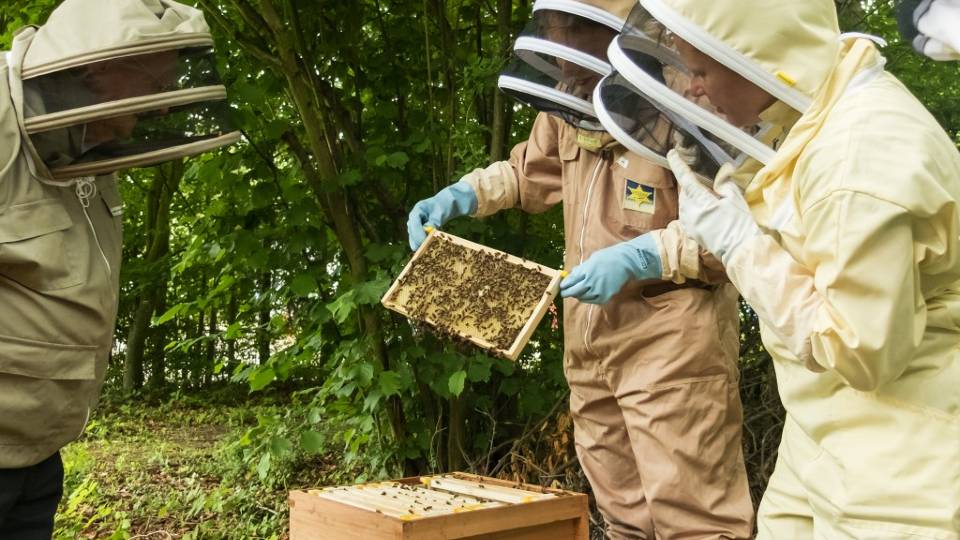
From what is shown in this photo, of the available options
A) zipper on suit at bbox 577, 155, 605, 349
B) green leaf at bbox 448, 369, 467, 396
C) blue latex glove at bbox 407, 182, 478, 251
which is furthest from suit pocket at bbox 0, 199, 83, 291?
green leaf at bbox 448, 369, 467, 396

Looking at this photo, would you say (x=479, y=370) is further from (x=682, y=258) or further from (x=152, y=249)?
(x=152, y=249)

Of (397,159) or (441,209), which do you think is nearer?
(441,209)

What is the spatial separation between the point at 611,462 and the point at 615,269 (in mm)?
785

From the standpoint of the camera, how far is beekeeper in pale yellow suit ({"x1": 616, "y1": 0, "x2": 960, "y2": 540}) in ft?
5.44

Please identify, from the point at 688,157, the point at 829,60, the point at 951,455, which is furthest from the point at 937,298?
the point at 688,157

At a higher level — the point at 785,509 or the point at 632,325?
the point at 632,325

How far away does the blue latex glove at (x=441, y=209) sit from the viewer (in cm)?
360

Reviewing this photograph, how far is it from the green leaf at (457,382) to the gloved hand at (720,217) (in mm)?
2036

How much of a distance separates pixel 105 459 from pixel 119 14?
17.9 feet

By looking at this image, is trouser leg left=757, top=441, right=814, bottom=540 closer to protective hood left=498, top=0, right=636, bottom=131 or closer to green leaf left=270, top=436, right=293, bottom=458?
protective hood left=498, top=0, right=636, bottom=131

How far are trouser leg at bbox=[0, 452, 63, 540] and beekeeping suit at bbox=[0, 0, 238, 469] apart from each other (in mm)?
73

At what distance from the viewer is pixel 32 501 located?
2.66 m

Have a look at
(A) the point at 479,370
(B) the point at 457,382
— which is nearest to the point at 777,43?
(B) the point at 457,382

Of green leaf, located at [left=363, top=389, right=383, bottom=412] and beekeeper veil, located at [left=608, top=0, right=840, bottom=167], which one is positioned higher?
beekeeper veil, located at [left=608, top=0, right=840, bottom=167]
